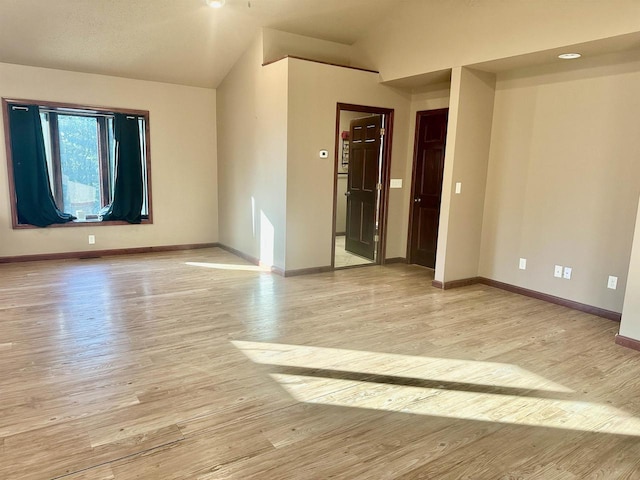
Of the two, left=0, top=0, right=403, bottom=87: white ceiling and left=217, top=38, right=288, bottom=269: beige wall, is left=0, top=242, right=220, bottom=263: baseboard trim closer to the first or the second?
left=217, top=38, right=288, bottom=269: beige wall

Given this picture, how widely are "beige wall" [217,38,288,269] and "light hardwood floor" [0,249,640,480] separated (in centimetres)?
127

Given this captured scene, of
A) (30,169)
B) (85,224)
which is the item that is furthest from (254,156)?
(30,169)

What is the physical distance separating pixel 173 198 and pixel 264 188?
5.96 ft

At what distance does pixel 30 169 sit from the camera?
18.2 feet

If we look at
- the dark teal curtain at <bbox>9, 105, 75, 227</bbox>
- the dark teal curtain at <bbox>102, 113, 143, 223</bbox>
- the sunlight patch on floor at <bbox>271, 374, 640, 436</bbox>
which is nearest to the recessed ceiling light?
the sunlight patch on floor at <bbox>271, 374, 640, 436</bbox>

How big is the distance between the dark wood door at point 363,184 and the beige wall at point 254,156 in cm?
146

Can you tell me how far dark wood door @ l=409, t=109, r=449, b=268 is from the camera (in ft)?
18.2

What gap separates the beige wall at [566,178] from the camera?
385 cm

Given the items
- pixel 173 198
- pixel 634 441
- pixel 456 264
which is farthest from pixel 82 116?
A: pixel 634 441

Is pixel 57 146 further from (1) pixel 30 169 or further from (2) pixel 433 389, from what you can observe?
(2) pixel 433 389

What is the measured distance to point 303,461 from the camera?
202 centimetres

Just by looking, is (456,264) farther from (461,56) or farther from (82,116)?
(82,116)

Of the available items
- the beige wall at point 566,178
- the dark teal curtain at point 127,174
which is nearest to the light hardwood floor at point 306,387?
the beige wall at point 566,178

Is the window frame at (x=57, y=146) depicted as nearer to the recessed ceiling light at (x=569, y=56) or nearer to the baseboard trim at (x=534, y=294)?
the baseboard trim at (x=534, y=294)
